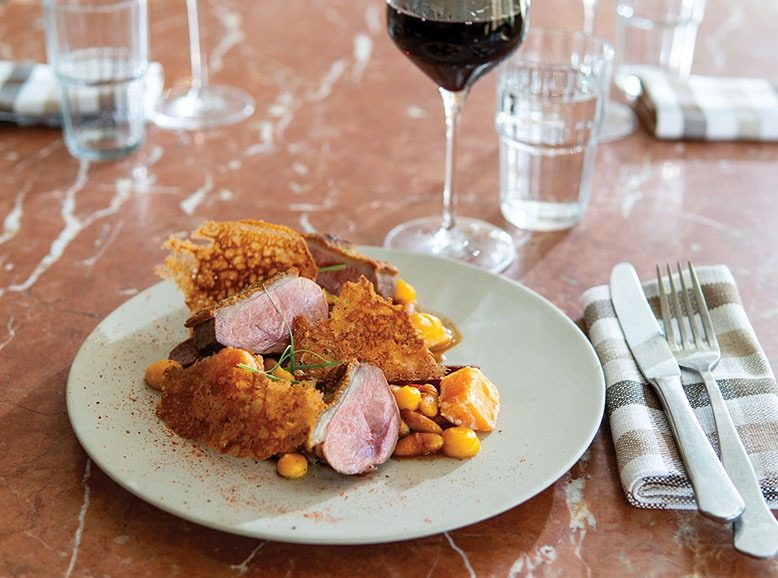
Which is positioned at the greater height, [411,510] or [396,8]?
[396,8]

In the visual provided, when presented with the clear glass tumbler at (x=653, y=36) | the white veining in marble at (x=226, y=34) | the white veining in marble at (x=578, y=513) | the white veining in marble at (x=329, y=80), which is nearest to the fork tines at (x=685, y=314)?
the white veining in marble at (x=578, y=513)

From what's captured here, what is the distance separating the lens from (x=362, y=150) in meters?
2.37

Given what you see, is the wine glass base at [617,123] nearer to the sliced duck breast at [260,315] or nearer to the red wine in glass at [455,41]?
the red wine in glass at [455,41]

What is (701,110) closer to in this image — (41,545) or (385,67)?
(385,67)

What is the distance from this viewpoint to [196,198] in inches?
85.3

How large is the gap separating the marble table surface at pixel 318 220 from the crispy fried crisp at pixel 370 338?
9.4 inches

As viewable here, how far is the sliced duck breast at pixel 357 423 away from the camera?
4.07 feet

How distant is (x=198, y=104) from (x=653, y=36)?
3.85ft

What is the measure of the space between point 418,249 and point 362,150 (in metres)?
0.48

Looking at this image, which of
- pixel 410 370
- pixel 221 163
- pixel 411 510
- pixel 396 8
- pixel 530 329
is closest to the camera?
pixel 411 510

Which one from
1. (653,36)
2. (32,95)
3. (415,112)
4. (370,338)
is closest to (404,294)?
(370,338)

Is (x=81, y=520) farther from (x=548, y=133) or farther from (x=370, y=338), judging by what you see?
(x=548, y=133)

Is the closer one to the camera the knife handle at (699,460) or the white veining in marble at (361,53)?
the knife handle at (699,460)

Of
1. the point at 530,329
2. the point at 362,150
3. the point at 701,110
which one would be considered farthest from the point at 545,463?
the point at 701,110
